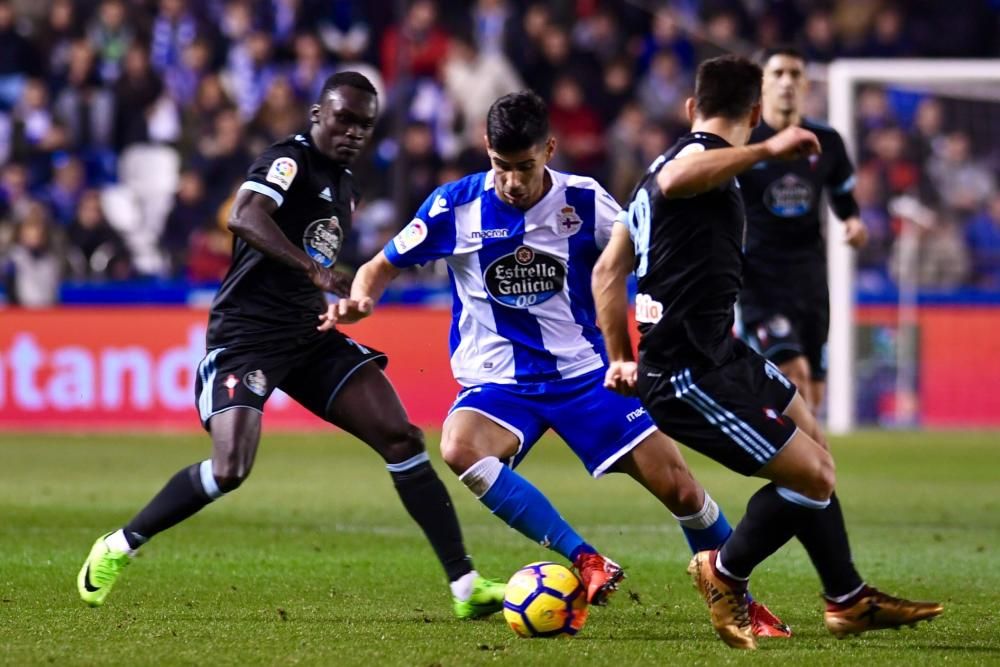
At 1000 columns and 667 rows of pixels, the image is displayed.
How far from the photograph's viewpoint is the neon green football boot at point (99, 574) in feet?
21.6

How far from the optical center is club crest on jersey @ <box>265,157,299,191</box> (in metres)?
6.84

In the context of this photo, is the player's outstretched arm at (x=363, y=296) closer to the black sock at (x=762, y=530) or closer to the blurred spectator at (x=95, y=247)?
the black sock at (x=762, y=530)

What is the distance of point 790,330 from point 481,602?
3.72 metres

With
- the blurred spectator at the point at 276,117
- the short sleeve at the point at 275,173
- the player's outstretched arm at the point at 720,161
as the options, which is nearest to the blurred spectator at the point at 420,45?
the blurred spectator at the point at 276,117

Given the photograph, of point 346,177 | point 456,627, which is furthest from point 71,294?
point 456,627

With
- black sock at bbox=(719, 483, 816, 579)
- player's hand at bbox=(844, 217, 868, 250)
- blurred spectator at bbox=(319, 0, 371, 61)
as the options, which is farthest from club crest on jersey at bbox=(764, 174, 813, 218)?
blurred spectator at bbox=(319, 0, 371, 61)

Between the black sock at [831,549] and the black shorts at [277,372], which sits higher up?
the black shorts at [277,372]

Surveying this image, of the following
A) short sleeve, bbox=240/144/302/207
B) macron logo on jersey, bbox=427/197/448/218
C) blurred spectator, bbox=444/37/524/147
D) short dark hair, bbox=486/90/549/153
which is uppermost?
blurred spectator, bbox=444/37/524/147

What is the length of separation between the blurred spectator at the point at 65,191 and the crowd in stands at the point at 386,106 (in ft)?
0.09

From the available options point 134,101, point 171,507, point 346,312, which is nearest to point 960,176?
point 134,101

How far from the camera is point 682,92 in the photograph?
65.6 ft

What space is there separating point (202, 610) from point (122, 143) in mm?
13239

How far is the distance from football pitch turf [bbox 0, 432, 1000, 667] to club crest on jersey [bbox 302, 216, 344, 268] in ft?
4.71

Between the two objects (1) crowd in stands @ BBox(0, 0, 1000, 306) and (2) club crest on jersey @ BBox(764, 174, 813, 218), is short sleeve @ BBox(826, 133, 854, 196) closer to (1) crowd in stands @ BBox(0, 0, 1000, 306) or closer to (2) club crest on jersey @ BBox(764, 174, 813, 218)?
(2) club crest on jersey @ BBox(764, 174, 813, 218)
